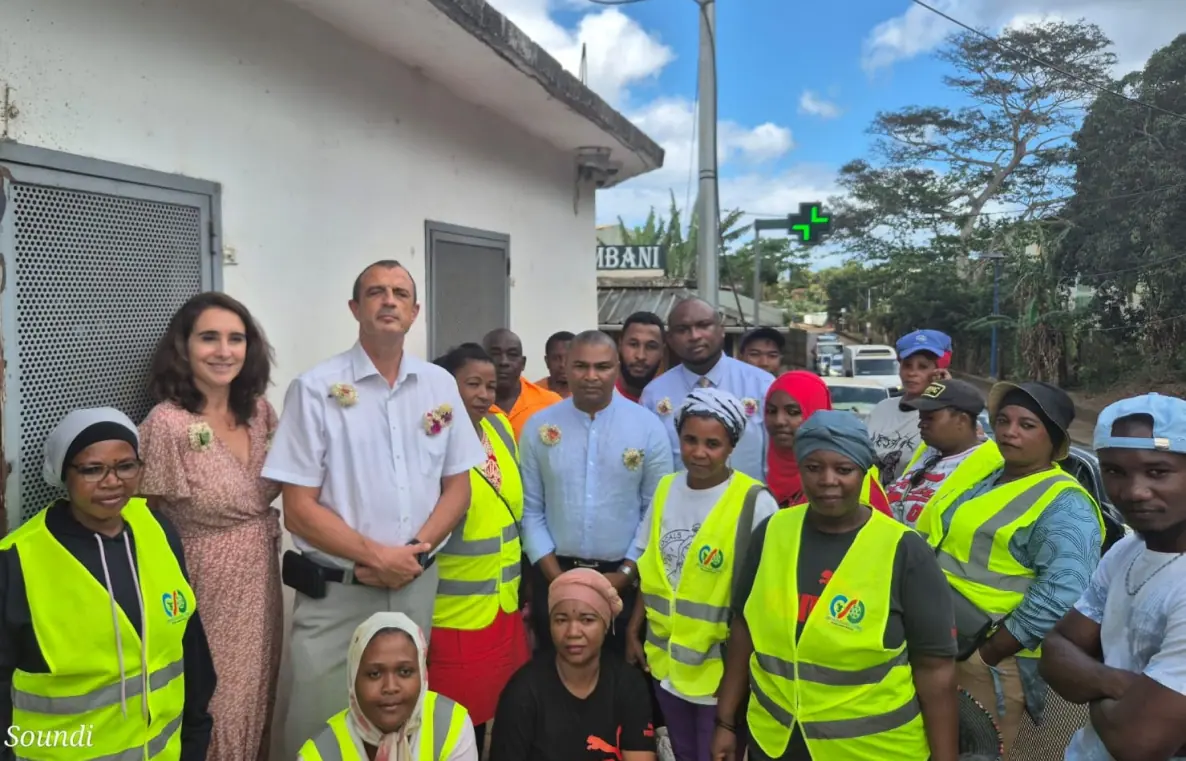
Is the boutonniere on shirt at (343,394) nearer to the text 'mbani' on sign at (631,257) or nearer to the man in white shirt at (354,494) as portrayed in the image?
the man in white shirt at (354,494)

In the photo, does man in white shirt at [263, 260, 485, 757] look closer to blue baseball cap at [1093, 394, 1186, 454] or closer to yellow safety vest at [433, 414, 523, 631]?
yellow safety vest at [433, 414, 523, 631]

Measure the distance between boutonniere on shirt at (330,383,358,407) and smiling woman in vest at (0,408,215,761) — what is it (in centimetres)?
62

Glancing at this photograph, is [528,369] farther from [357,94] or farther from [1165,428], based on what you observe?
[1165,428]

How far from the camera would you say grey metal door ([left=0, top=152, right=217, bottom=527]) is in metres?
2.43

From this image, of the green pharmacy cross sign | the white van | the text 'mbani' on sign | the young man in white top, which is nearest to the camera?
the young man in white top

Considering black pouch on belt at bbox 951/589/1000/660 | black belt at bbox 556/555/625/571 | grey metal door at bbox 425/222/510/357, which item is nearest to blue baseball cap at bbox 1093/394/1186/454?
black pouch on belt at bbox 951/589/1000/660

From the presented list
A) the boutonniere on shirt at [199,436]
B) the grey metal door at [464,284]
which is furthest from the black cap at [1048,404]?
the grey metal door at [464,284]

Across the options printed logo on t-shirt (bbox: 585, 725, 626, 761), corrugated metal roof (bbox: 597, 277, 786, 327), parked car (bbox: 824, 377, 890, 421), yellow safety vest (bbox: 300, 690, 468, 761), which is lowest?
printed logo on t-shirt (bbox: 585, 725, 626, 761)

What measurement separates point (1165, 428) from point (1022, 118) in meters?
31.8

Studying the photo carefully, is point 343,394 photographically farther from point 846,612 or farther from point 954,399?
point 954,399

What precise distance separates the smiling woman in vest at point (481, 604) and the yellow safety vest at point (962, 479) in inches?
63.7

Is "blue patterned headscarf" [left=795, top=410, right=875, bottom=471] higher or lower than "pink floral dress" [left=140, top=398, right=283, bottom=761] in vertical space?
higher

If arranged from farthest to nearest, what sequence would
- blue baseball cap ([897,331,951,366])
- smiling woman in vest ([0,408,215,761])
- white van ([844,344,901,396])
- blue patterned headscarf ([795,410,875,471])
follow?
white van ([844,344,901,396]) → blue baseball cap ([897,331,951,366]) → blue patterned headscarf ([795,410,875,471]) → smiling woman in vest ([0,408,215,761])

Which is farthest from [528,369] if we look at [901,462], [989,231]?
[989,231]
